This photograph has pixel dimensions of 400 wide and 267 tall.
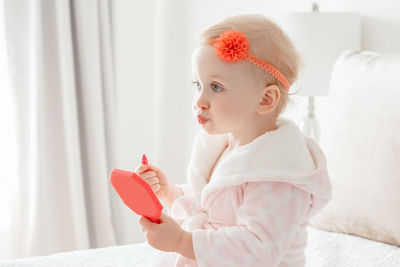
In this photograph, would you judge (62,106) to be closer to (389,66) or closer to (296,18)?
(296,18)

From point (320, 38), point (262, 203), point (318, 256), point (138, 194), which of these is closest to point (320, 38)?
point (320, 38)

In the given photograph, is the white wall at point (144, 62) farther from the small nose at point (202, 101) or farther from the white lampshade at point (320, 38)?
the small nose at point (202, 101)

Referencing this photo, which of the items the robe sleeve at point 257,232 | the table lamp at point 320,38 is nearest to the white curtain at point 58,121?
the table lamp at point 320,38

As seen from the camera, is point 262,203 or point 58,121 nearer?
point 262,203

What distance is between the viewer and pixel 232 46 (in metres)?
0.98

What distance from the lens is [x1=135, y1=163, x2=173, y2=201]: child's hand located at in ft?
3.74

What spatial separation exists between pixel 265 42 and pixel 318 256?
71 centimetres

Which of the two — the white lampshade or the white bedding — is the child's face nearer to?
the white bedding

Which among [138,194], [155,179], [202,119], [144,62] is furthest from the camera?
[144,62]

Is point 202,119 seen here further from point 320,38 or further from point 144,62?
point 144,62

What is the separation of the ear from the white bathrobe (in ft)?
0.16

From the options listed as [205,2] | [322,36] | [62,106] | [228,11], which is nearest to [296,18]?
[322,36]

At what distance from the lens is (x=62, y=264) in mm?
1343

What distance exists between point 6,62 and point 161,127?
3.21ft
